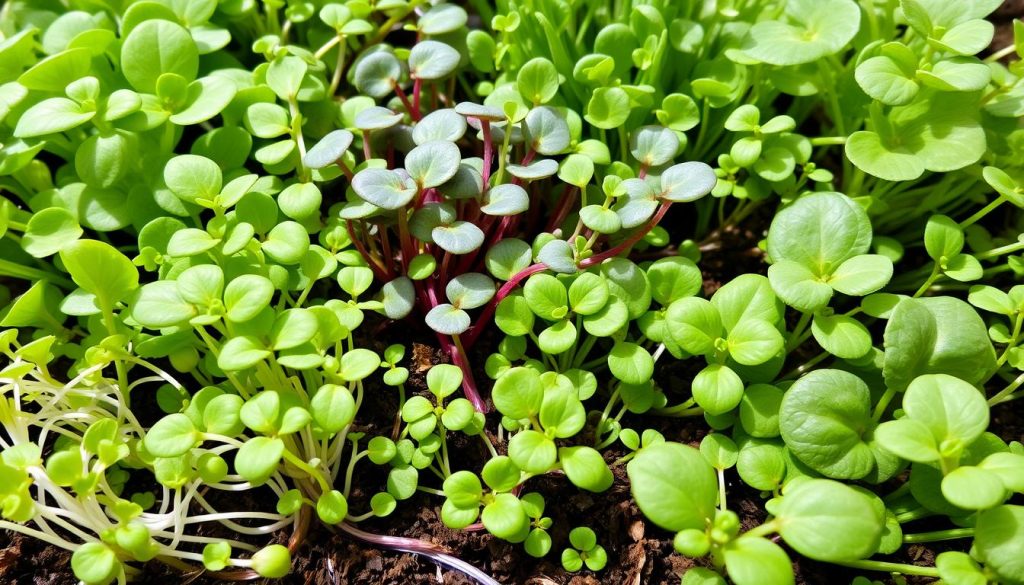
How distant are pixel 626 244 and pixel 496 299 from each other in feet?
0.82

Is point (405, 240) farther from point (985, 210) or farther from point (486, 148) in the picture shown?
point (985, 210)

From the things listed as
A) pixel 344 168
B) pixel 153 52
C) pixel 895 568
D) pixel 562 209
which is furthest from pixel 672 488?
pixel 153 52

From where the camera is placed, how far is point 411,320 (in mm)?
1347

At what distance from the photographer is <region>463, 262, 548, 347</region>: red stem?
1.21 meters

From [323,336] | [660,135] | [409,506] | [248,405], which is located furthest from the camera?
[660,135]

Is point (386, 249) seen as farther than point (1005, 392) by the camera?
Yes

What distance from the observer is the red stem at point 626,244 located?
1.23 m

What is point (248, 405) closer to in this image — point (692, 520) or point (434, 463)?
point (434, 463)

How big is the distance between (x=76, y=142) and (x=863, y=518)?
1.48 m

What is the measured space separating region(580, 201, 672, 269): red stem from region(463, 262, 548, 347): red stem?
0.09m

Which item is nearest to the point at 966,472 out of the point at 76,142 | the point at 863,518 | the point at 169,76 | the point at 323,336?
the point at 863,518

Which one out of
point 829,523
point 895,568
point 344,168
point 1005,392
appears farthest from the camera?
point 344,168

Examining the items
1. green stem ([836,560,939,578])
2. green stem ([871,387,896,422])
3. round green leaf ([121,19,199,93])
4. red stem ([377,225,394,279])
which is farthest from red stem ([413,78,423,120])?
green stem ([836,560,939,578])

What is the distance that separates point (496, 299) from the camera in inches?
49.6
